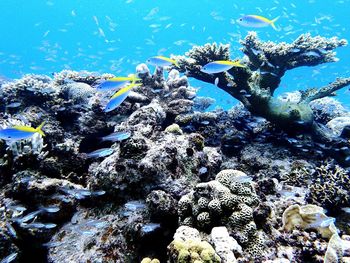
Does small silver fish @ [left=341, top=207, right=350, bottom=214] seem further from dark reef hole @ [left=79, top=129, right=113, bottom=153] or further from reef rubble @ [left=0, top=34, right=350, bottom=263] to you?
dark reef hole @ [left=79, top=129, right=113, bottom=153]

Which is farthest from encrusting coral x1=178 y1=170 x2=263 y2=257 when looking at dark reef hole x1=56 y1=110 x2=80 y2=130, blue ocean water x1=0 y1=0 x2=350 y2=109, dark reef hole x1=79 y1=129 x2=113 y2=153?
blue ocean water x1=0 y1=0 x2=350 y2=109

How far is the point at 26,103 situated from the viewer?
8.24m

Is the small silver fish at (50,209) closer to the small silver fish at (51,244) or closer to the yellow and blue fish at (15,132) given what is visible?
the small silver fish at (51,244)

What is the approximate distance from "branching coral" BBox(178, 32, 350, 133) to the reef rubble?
0.06 m

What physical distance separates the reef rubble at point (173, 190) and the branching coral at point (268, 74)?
56 millimetres

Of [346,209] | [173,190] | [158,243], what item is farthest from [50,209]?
[346,209]

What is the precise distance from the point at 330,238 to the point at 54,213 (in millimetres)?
4038

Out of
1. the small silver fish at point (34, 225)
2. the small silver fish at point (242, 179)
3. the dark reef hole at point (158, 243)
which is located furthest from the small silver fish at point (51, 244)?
the small silver fish at point (242, 179)

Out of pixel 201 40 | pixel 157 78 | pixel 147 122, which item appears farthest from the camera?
pixel 201 40

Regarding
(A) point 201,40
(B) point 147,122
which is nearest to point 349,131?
(B) point 147,122

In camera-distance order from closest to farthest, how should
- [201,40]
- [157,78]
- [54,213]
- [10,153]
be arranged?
[54,213] < [10,153] < [157,78] < [201,40]

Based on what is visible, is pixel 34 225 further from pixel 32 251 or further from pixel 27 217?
pixel 32 251

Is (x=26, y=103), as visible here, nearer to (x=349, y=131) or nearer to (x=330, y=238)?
(x=330, y=238)

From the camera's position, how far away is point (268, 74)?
7.86 metres
